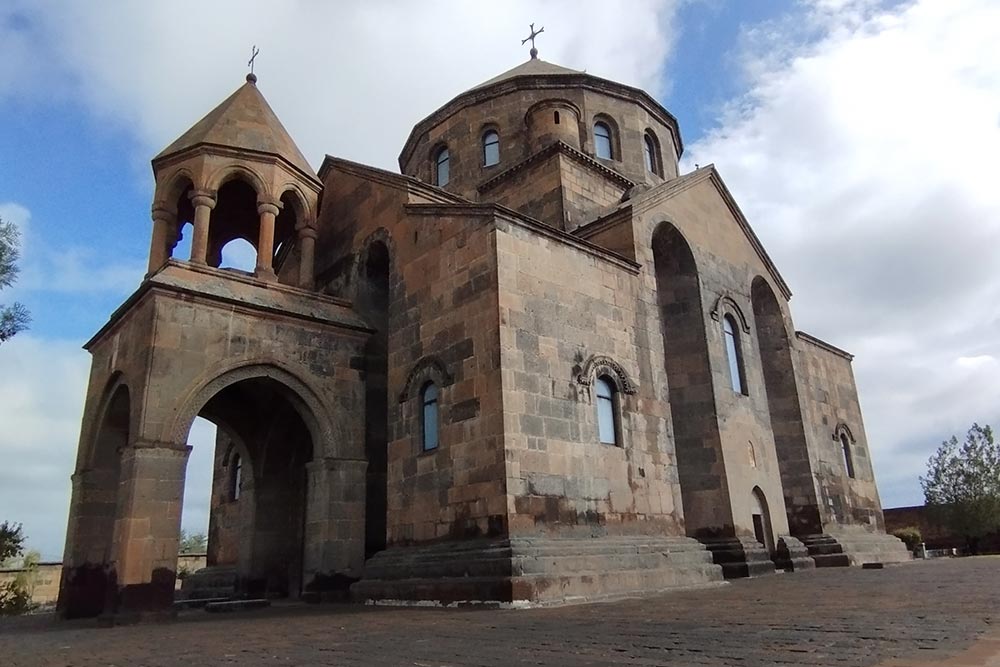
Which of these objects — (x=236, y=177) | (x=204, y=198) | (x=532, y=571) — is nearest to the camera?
(x=532, y=571)

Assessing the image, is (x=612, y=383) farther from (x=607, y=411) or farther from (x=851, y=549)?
(x=851, y=549)

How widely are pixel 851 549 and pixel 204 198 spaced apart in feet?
50.6

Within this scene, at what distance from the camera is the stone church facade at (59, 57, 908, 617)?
9.72m

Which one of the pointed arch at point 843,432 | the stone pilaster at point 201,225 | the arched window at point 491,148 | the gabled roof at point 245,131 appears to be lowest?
the pointed arch at point 843,432

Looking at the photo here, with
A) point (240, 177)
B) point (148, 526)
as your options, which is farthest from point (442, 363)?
point (240, 177)

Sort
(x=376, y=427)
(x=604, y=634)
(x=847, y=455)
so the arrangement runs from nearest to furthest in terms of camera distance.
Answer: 1. (x=604, y=634)
2. (x=376, y=427)
3. (x=847, y=455)

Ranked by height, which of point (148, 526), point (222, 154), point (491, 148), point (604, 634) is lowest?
point (604, 634)

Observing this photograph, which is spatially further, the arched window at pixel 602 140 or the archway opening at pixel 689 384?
the arched window at pixel 602 140

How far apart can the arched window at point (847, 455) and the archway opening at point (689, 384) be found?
26.1 ft

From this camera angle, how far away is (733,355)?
15.1 m

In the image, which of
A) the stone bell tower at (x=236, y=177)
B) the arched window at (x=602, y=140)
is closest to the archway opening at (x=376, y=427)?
the stone bell tower at (x=236, y=177)

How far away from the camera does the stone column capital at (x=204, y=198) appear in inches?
489

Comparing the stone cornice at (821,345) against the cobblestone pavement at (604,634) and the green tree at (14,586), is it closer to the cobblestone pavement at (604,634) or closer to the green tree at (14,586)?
the cobblestone pavement at (604,634)

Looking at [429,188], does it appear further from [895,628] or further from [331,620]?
[895,628]
